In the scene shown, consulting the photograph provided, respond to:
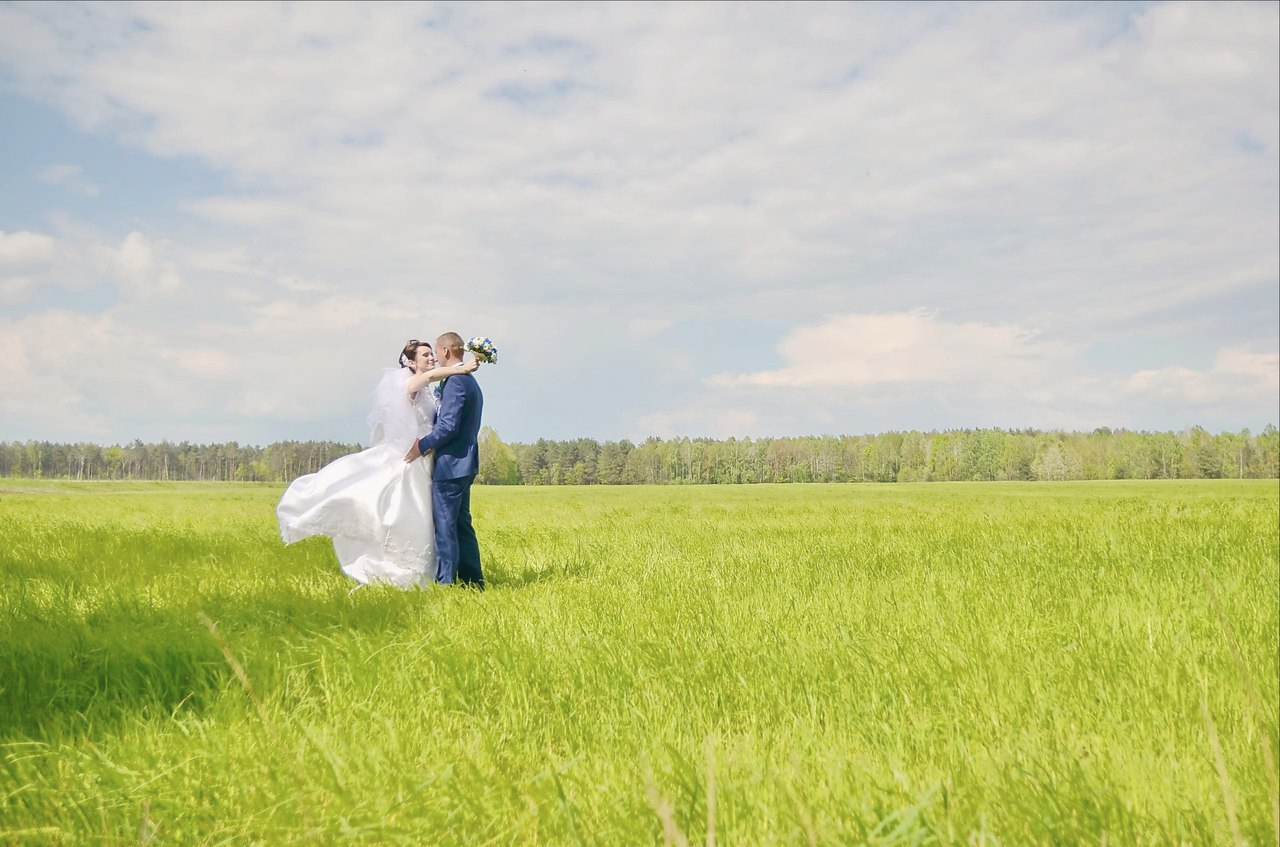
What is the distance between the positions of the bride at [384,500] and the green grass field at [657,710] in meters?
0.71

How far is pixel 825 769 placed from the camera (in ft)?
9.50

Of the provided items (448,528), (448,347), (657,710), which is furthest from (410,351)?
(657,710)

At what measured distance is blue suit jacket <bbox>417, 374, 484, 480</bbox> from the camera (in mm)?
8055

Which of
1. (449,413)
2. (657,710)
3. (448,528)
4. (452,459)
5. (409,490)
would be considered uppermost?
(449,413)

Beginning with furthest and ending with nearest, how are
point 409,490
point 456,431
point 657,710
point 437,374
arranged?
point 409,490
point 456,431
point 437,374
point 657,710

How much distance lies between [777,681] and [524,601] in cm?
316

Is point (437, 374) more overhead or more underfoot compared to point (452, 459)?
more overhead

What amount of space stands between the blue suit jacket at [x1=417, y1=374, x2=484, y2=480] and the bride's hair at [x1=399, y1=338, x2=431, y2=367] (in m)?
0.89

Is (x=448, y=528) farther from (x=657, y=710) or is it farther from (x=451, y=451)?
(x=657, y=710)

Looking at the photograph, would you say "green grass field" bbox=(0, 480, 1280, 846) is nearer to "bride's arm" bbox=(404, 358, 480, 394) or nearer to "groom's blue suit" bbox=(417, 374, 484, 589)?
"groom's blue suit" bbox=(417, 374, 484, 589)

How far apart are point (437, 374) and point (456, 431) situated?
2.07ft

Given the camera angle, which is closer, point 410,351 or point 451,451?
point 451,451

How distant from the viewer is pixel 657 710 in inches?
143

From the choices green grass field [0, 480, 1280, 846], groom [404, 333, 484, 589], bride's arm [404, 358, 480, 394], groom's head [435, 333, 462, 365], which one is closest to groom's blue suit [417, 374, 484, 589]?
groom [404, 333, 484, 589]
